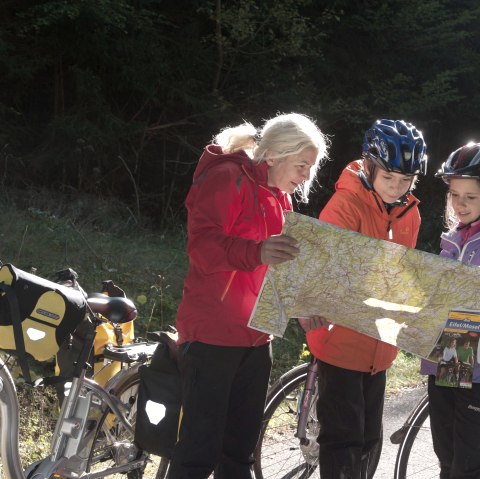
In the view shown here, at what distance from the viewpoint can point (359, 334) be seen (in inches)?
137

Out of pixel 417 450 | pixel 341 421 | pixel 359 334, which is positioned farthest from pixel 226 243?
pixel 417 450

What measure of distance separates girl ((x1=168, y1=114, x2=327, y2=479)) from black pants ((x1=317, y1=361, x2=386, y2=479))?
0.44m

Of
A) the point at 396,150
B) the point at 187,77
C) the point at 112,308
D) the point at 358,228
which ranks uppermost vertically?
the point at 187,77

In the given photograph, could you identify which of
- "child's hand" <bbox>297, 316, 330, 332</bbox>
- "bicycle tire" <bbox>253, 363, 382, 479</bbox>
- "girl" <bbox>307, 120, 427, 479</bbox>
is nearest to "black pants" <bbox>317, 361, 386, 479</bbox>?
"girl" <bbox>307, 120, 427, 479</bbox>

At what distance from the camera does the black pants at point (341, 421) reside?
3.43m

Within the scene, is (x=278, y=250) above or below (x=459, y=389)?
above

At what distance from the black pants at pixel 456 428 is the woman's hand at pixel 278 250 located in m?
1.09

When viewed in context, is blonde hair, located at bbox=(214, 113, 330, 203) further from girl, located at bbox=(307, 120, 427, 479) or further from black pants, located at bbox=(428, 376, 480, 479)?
black pants, located at bbox=(428, 376, 480, 479)

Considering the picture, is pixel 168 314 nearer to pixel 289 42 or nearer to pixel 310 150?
pixel 310 150

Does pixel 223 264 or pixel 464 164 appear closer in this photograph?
pixel 223 264

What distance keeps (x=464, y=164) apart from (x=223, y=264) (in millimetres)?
1253

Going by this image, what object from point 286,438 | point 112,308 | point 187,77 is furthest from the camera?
point 187,77

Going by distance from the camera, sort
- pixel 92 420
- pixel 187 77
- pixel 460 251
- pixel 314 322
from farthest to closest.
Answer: pixel 187 77 < pixel 92 420 < pixel 460 251 < pixel 314 322

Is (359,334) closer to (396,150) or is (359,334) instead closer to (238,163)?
(396,150)
